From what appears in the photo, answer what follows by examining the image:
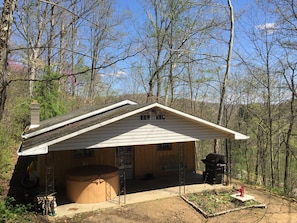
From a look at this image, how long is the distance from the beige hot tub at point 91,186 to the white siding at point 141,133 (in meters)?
1.45

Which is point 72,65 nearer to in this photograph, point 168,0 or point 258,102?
point 168,0

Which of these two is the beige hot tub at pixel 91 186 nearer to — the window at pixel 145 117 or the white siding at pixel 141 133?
the white siding at pixel 141 133

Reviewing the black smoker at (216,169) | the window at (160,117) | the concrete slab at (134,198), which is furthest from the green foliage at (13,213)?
the black smoker at (216,169)

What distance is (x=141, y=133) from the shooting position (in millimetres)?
9984

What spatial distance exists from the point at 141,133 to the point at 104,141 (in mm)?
1505

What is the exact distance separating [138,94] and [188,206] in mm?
21596

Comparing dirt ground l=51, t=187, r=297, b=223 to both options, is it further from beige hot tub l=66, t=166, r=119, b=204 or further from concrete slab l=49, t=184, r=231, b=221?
beige hot tub l=66, t=166, r=119, b=204

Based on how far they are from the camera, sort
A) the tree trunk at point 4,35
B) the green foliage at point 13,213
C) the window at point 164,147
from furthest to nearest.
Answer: the window at point 164,147 < the green foliage at point 13,213 < the tree trunk at point 4,35

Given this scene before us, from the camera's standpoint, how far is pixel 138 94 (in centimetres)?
3030

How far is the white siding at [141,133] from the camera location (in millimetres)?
9047

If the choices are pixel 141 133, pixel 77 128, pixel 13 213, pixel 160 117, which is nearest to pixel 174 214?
pixel 141 133

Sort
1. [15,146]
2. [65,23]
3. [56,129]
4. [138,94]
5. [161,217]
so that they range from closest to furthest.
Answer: [161,217] → [56,129] → [15,146] → [65,23] → [138,94]

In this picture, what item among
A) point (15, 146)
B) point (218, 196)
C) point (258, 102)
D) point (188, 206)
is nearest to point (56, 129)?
point (188, 206)

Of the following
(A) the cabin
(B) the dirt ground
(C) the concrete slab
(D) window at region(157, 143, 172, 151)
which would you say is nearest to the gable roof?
(A) the cabin
